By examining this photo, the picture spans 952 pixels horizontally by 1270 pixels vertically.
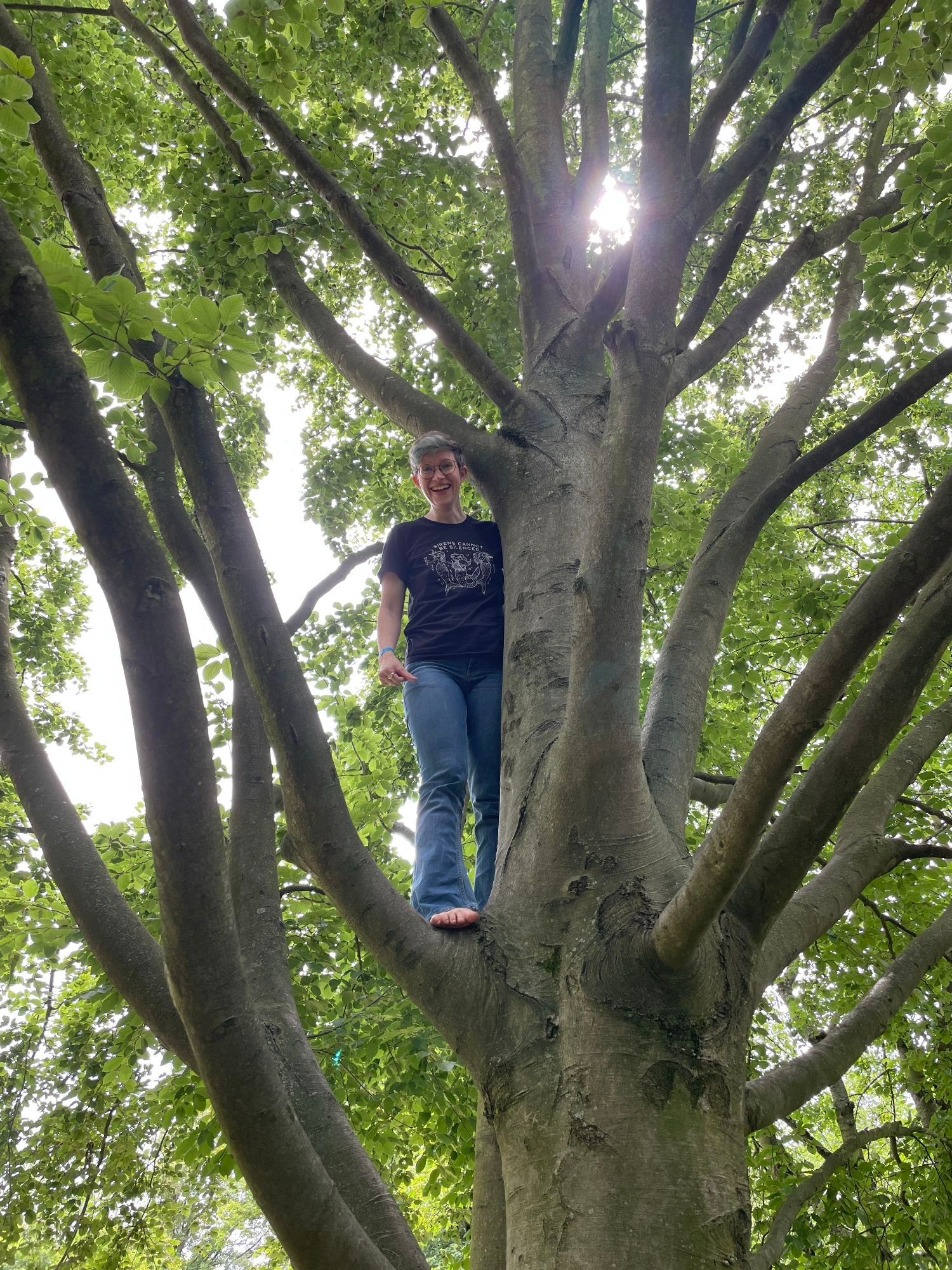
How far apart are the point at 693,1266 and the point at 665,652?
166 centimetres

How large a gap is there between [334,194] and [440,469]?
1.01 metres

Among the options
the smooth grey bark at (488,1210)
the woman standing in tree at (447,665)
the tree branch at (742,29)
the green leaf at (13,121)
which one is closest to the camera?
the smooth grey bark at (488,1210)

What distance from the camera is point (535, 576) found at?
257cm

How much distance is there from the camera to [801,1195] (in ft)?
12.9

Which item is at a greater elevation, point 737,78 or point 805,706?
point 737,78

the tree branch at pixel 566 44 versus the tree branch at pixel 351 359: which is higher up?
the tree branch at pixel 566 44

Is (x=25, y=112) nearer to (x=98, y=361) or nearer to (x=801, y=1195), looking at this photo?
(x=98, y=361)

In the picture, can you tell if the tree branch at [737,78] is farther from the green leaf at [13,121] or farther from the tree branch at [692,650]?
the green leaf at [13,121]

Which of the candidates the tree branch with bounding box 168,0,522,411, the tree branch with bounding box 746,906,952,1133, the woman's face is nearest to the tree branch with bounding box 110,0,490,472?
the woman's face

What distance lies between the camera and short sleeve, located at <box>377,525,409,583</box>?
3.27 meters

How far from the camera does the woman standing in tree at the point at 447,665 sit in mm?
2488

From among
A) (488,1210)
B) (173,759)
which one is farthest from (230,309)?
(488,1210)

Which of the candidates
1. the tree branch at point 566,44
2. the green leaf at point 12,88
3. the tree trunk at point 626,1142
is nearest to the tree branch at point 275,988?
the tree trunk at point 626,1142

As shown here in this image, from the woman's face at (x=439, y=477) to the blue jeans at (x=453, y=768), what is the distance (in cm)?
75
